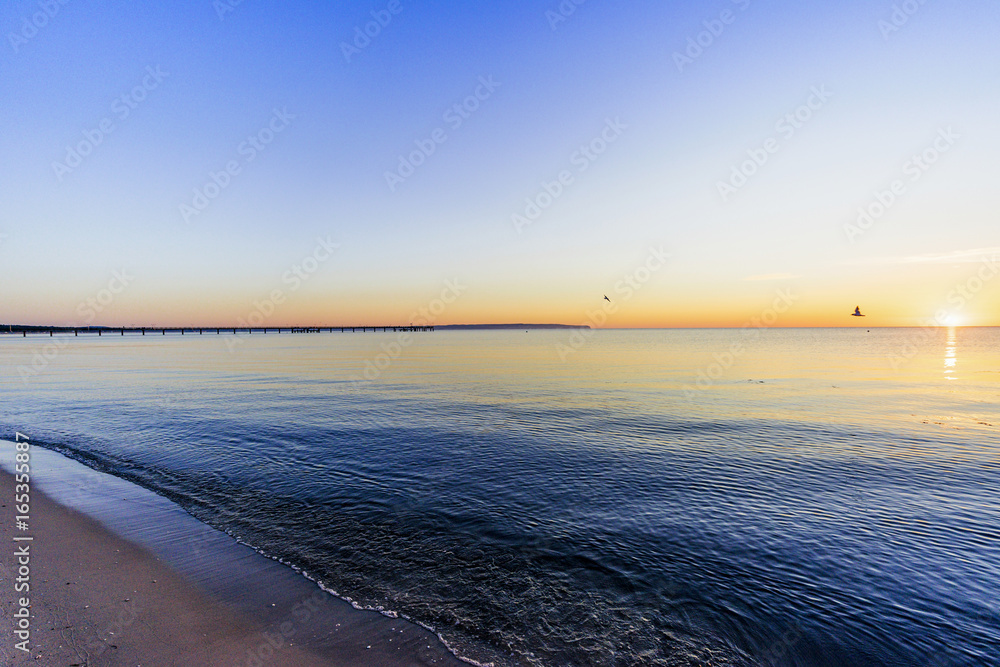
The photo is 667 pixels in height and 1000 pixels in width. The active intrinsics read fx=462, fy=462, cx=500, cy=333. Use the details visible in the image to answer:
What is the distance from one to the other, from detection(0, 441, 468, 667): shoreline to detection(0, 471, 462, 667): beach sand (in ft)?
0.06

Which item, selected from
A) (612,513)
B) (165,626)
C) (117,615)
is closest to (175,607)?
(165,626)

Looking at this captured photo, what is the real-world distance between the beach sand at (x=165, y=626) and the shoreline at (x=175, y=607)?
0.06 feet

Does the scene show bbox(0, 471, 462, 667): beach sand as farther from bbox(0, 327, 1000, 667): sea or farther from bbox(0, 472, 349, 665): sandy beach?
bbox(0, 327, 1000, 667): sea

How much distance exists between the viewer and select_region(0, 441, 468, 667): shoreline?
6.49m

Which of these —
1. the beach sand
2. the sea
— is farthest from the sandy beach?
the sea

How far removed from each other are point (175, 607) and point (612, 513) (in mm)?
9802

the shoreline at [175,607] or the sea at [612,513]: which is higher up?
the shoreline at [175,607]

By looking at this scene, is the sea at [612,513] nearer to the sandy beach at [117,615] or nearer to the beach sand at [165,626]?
the beach sand at [165,626]

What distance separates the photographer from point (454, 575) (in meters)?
9.32

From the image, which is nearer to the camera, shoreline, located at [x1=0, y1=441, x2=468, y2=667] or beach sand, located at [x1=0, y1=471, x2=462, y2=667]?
beach sand, located at [x1=0, y1=471, x2=462, y2=667]

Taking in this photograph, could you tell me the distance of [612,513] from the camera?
1262cm

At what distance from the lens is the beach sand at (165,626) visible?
6.39 m

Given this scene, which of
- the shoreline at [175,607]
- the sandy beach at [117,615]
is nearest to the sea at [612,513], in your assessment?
the shoreline at [175,607]

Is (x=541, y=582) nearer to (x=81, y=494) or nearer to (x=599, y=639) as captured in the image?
(x=599, y=639)
